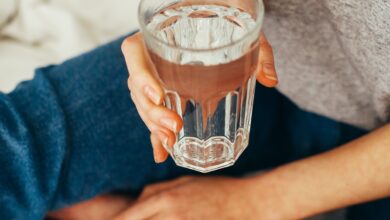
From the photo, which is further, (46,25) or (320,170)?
(46,25)

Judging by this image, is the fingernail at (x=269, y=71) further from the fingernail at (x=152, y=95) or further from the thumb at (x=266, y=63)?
the fingernail at (x=152, y=95)

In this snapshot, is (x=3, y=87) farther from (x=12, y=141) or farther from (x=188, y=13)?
(x=188, y=13)

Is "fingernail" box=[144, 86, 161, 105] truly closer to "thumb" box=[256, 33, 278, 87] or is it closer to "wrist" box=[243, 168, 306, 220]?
"thumb" box=[256, 33, 278, 87]

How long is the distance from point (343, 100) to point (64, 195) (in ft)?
1.43

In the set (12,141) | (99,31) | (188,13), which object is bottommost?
(99,31)

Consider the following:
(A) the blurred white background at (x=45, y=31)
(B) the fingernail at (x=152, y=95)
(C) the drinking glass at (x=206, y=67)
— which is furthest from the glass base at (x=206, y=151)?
(A) the blurred white background at (x=45, y=31)

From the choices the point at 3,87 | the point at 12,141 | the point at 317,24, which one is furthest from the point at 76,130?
the point at 317,24

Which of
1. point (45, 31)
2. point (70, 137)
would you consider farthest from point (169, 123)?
point (45, 31)

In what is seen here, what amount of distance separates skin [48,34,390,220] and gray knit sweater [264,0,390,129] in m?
0.09

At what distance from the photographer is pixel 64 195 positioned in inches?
30.0

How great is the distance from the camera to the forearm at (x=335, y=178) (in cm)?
70

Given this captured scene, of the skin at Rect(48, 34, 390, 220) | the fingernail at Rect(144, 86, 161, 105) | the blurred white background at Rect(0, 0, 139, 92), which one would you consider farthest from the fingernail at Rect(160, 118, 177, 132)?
the blurred white background at Rect(0, 0, 139, 92)

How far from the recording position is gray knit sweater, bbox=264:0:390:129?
652 millimetres

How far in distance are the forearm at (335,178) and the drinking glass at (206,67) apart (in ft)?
0.46
